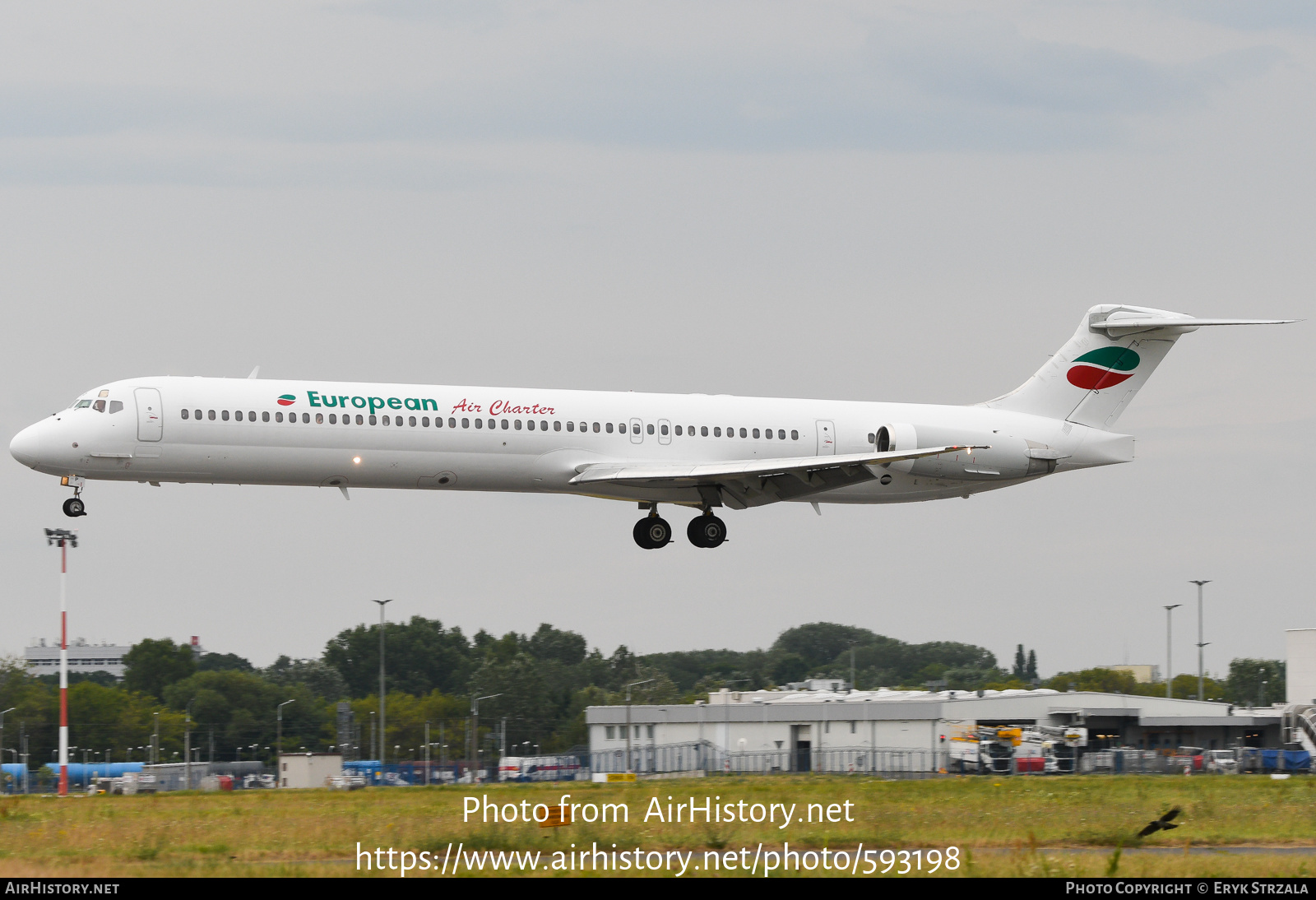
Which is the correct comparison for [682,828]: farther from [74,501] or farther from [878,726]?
[878,726]

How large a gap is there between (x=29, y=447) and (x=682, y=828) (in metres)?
16.3

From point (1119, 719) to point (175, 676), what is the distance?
197 ft

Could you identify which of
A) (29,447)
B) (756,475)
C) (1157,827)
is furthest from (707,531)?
(1157,827)

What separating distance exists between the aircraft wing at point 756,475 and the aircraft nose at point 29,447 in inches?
411

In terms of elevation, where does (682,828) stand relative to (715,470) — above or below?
below

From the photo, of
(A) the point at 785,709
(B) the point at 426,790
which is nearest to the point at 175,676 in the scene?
(A) the point at 785,709

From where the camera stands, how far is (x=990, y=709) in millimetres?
61781

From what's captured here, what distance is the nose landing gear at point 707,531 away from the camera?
38000 mm

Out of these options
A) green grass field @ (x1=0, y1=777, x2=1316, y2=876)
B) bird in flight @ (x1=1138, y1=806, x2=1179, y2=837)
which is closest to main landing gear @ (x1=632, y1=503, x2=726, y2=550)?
green grass field @ (x1=0, y1=777, x2=1316, y2=876)

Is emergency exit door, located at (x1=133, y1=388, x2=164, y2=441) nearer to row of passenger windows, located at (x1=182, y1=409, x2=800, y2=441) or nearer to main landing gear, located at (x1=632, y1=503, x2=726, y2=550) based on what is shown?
row of passenger windows, located at (x1=182, y1=409, x2=800, y2=441)

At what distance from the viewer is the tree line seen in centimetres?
8262

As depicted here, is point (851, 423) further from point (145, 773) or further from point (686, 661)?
point (686, 661)

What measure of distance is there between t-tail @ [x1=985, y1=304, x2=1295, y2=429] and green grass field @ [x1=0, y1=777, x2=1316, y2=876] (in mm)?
11170

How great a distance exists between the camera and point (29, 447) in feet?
106
